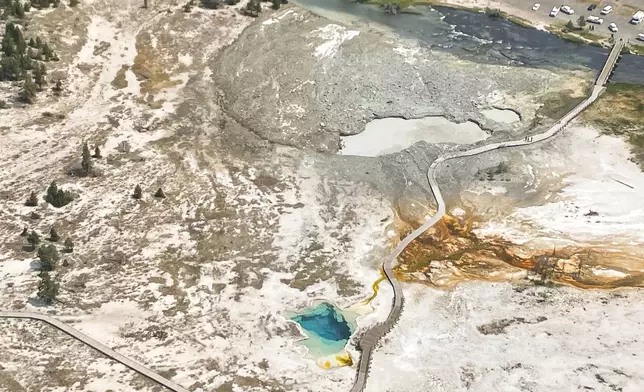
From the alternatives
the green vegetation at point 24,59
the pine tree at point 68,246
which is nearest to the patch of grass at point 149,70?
the green vegetation at point 24,59

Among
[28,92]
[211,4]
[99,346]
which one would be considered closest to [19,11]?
[28,92]

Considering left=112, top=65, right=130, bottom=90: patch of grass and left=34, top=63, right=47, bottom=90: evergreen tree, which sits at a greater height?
left=34, top=63, right=47, bottom=90: evergreen tree

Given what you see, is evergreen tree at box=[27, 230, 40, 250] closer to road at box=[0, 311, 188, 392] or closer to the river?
road at box=[0, 311, 188, 392]

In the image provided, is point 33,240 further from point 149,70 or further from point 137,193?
point 149,70

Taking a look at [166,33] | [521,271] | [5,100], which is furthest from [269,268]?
[166,33]

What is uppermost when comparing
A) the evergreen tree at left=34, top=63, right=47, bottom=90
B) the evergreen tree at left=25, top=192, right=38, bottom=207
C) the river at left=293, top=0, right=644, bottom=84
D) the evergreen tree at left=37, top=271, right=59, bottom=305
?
the river at left=293, top=0, right=644, bottom=84

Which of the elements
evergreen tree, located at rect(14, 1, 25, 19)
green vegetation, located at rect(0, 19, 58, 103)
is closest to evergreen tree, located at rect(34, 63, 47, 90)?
green vegetation, located at rect(0, 19, 58, 103)
